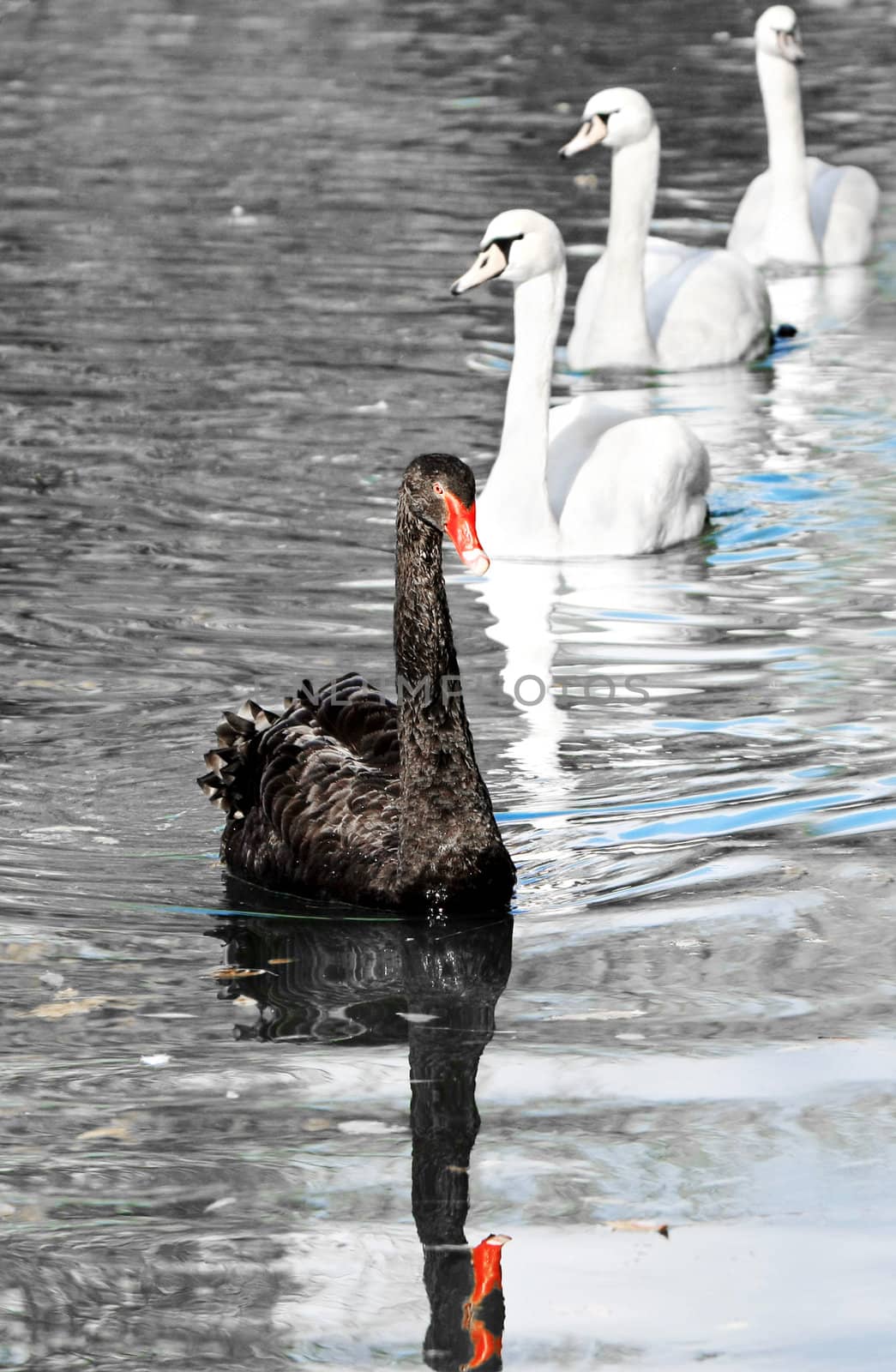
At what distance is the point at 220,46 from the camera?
28.3 metres

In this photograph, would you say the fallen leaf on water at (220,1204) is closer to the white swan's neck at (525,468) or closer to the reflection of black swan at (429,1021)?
the reflection of black swan at (429,1021)

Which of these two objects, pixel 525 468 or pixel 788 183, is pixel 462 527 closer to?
pixel 525 468

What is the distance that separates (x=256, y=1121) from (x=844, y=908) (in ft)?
6.98

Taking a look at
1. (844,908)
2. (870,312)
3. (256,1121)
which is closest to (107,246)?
(870,312)

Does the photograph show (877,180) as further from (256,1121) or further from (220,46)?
(256,1121)

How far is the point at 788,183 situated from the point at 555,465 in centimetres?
729

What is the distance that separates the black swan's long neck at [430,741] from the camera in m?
6.94

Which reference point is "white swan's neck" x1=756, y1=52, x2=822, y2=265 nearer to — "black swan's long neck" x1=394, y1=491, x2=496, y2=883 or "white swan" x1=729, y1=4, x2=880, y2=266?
"white swan" x1=729, y1=4, x2=880, y2=266

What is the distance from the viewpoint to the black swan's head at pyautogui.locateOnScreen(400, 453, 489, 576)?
6.81 m

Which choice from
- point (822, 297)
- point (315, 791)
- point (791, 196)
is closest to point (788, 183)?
point (791, 196)

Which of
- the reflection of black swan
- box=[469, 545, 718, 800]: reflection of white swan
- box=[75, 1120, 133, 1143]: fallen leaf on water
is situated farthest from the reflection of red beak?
box=[469, 545, 718, 800]: reflection of white swan

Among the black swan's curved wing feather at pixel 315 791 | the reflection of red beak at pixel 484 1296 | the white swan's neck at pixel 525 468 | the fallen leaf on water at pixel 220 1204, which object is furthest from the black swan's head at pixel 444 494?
the white swan's neck at pixel 525 468

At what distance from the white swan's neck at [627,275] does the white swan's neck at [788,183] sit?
339 cm

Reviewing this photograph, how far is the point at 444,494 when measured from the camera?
684 cm
